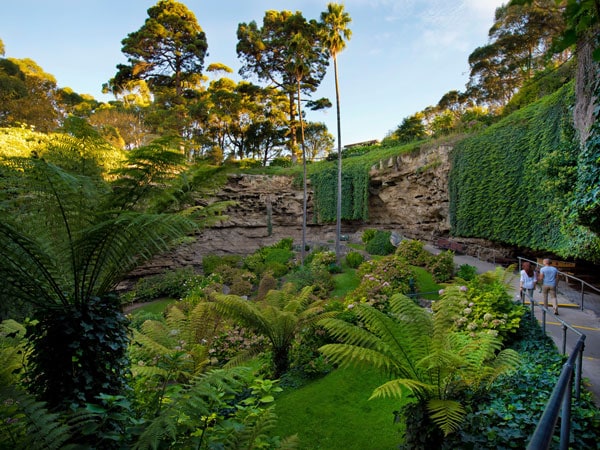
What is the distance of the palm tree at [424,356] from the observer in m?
2.74

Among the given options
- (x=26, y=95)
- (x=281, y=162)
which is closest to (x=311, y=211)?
(x=281, y=162)

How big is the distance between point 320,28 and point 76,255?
15022 mm

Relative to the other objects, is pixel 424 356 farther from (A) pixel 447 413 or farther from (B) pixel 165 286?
(B) pixel 165 286

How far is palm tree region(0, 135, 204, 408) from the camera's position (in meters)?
2.59

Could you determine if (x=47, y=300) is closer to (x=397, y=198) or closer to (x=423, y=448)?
(x=423, y=448)

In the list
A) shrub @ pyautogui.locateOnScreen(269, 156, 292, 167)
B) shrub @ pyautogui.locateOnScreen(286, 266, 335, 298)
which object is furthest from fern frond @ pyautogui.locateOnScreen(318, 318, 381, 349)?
shrub @ pyautogui.locateOnScreen(269, 156, 292, 167)

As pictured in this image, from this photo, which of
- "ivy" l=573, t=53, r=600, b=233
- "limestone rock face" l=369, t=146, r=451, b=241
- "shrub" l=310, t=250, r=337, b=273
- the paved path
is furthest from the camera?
"limestone rock face" l=369, t=146, r=451, b=241

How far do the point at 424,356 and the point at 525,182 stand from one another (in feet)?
32.6

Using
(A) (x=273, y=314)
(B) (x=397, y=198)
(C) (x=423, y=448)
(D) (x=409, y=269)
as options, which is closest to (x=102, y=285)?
(A) (x=273, y=314)

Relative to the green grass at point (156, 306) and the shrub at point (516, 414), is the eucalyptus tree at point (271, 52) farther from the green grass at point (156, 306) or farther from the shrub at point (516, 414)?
the shrub at point (516, 414)

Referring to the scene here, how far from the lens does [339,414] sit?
4.13 metres

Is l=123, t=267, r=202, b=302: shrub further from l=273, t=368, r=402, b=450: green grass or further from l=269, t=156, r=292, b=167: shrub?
l=269, t=156, r=292, b=167: shrub

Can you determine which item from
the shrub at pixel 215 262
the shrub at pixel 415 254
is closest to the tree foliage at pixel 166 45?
the shrub at pixel 215 262

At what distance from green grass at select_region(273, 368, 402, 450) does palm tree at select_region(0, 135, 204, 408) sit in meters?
2.16
